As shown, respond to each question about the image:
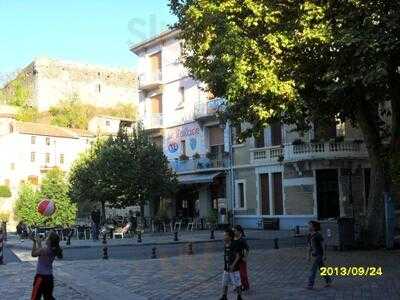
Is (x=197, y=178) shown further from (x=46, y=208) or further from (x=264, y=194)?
(x=46, y=208)

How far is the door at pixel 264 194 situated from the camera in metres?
35.9

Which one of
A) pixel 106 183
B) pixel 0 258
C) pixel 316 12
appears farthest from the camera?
pixel 106 183

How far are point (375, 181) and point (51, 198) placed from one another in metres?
35.9

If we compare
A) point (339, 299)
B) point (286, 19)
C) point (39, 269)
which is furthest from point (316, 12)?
point (39, 269)

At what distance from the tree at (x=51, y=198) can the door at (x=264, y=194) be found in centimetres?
2057

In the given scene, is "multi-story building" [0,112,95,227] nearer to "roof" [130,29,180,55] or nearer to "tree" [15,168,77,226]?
"tree" [15,168,77,226]

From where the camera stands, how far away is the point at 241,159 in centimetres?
3794

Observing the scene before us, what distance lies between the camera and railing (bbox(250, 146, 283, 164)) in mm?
35062

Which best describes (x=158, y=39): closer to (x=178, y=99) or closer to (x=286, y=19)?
(x=178, y=99)

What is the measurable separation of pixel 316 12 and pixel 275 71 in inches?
83.0

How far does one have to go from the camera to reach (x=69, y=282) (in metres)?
14.5

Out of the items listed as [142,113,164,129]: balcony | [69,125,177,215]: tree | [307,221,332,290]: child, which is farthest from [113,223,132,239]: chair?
[307,221,332,290]: child
